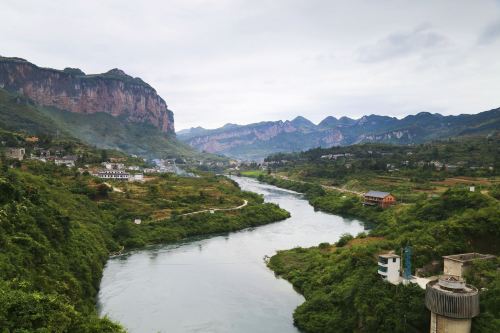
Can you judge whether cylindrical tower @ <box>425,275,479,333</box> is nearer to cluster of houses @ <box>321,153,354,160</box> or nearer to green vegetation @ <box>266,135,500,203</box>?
green vegetation @ <box>266,135,500,203</box>

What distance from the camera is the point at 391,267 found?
982 inches

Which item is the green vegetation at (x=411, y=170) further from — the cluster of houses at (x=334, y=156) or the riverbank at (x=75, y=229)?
the riverbank at (x=75, y=229)

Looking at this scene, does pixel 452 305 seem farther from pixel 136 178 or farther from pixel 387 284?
pixel 136 178

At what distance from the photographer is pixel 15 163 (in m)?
66.9

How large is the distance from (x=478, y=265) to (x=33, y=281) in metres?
24.2

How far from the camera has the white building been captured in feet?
81.3

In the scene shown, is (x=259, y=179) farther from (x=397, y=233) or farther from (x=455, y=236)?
(x=455, y=236)

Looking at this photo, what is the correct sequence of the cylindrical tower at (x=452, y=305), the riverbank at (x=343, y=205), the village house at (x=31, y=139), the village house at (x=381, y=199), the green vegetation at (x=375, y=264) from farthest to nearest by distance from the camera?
the village house at (x=31, y=139) → the village house at (x=381, y=199) → the riverbank at (x=343, y=205) → the green vegetation at (x=375, y=264) → the cylindrical tower at (x=452, y=305)

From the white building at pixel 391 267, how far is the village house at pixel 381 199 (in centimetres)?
4727

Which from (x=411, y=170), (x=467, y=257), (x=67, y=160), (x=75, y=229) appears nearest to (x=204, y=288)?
(x=75, y=229)

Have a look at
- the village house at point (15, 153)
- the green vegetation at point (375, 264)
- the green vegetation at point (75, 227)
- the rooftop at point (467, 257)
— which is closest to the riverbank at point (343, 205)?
the green vegetation at point (375, 264)

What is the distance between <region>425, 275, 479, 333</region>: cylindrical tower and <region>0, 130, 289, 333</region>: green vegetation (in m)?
15.2

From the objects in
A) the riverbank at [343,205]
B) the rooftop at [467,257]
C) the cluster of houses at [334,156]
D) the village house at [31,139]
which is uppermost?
the village house at [31,139]

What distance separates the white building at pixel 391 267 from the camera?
24.8 m
